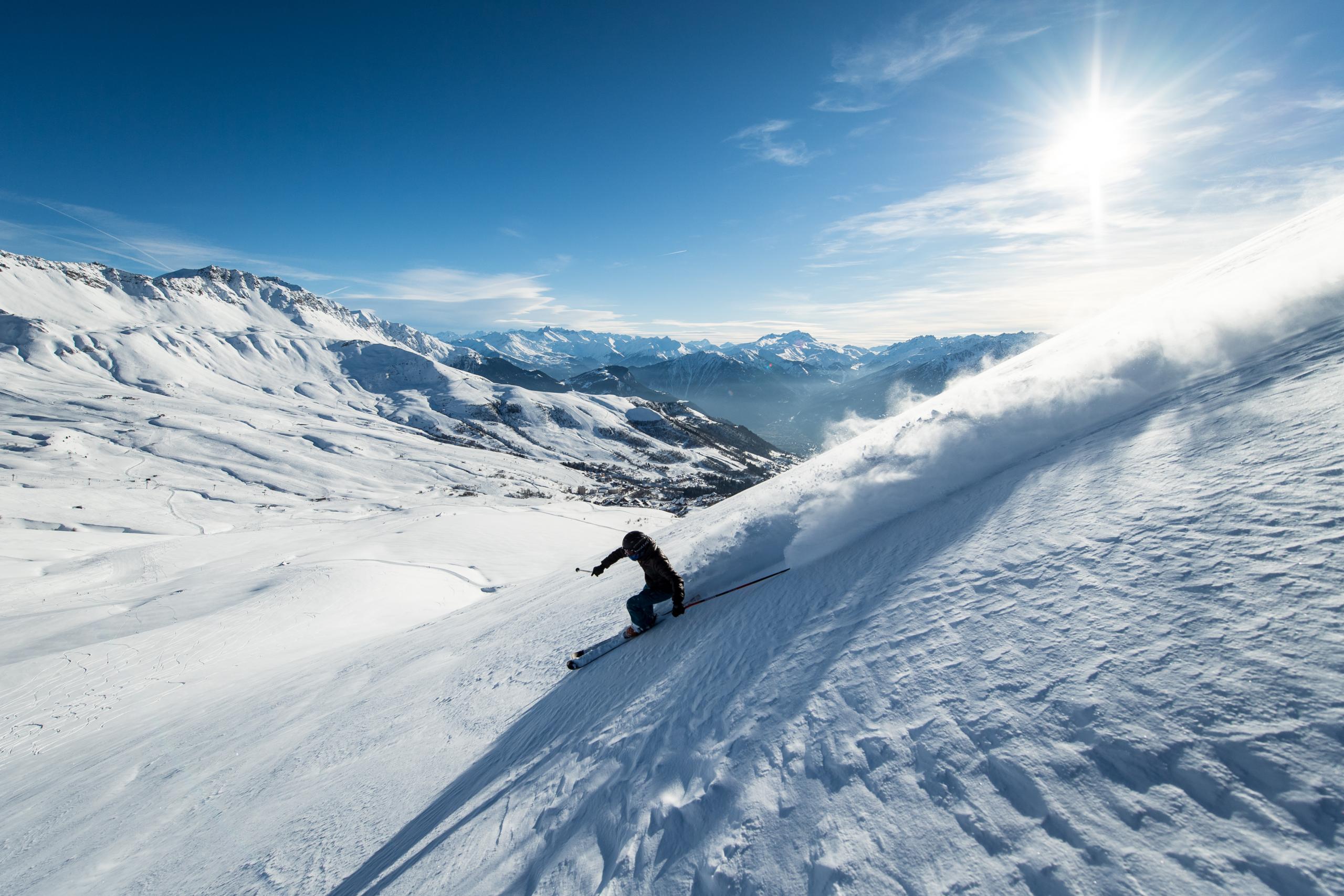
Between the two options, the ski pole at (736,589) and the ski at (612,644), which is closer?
the ski pole at (736,589)

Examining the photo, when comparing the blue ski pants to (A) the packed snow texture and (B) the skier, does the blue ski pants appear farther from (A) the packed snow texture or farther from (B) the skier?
(A) the packed snow texture

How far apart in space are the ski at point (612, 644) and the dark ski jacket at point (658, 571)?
33cm

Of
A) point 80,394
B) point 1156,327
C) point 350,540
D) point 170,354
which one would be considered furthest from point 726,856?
point 170,354

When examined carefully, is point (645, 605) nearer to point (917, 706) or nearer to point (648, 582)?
point (648, 582)

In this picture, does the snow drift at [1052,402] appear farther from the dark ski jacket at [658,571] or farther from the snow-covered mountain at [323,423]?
the snow-covered mountain at [323,423]

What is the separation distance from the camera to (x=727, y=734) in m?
4.18

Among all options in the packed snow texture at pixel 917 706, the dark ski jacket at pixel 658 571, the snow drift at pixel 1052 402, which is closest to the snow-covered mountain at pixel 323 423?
the packed snow texture at pixel 917 706

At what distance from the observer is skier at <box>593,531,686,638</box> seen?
7.12m

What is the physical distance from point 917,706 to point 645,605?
14.5 feet

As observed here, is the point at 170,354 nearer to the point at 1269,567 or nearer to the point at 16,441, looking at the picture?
the point at 16,441

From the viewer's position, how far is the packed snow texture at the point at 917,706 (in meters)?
2.46

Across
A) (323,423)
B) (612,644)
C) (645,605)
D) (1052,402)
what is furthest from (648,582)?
(323,423)

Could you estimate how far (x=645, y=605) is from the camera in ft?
24.0

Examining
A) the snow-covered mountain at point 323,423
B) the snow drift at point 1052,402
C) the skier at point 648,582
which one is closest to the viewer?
the snow drift at point 1052,402
